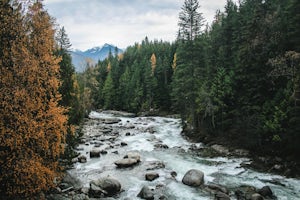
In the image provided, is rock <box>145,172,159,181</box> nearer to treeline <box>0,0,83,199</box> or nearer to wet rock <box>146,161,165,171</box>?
wet rock <box>146,161,165,171</box>

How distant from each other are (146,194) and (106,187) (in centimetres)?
267

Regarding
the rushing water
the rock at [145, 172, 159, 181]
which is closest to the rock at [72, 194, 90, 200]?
the rushing water

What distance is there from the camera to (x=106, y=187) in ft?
51.3

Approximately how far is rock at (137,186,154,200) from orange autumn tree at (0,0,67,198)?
602cm

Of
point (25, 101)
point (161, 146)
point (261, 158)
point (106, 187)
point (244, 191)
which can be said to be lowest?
point (244, 191)

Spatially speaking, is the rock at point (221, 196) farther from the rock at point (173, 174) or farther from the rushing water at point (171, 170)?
the rock at point (173, 174)

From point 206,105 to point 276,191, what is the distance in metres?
15.9

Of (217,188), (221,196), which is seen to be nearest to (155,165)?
(217,188)

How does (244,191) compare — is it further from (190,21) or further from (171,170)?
(190,21)

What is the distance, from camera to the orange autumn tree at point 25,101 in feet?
33.0

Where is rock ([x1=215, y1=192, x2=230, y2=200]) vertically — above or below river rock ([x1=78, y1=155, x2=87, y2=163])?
below

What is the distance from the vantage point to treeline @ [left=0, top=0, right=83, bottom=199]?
396 inches

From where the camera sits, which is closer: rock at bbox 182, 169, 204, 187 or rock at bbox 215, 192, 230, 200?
rock at bbox 215, 192, 230, 200

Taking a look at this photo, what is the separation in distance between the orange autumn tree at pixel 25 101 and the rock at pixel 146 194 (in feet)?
19.7
